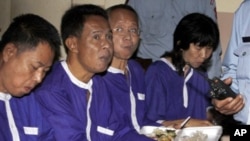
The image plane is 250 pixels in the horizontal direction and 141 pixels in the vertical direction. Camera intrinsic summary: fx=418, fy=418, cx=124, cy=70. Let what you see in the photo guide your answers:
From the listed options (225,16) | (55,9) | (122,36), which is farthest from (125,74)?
(225,16)

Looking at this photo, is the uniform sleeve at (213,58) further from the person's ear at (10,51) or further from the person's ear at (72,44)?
the person's ear at (10,51)

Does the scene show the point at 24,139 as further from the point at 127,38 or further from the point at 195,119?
the point at 195,119

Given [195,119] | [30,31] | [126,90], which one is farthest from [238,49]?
[30,31]

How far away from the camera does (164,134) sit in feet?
6.36

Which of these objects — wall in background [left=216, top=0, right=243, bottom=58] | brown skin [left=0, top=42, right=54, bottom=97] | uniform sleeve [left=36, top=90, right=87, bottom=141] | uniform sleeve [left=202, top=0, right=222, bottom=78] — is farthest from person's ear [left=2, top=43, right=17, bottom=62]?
wall in background [left=216, top=0, right=243, bottom=58]

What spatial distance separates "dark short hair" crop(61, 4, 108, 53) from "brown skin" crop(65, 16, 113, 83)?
0.02 m

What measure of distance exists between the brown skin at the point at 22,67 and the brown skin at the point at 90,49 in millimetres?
269

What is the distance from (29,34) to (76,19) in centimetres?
34

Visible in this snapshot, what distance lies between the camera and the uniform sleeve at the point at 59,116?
1724 millimetres

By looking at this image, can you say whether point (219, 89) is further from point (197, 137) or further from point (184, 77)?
point (184, 77)

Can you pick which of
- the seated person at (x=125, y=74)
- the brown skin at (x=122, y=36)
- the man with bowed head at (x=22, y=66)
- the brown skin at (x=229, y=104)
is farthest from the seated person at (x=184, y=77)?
the man with bowed head at (x=22, y=66)

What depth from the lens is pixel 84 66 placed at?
6.03ft

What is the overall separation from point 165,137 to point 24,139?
0.64 meters

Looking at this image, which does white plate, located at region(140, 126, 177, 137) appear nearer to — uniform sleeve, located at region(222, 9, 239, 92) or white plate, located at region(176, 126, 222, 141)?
white plate, located at region(176, 126, 222, 141)
